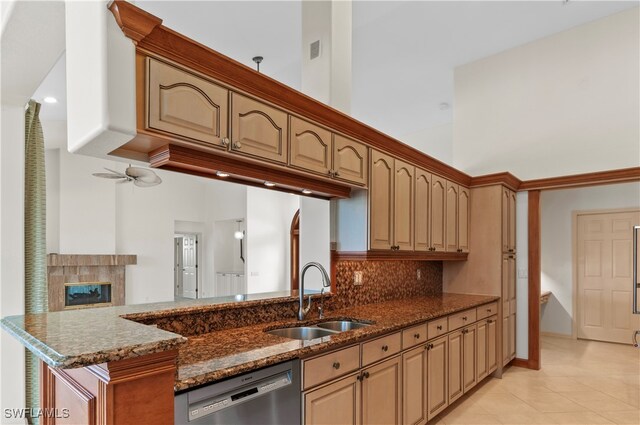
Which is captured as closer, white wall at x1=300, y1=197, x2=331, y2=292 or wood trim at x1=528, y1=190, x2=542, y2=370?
white wall at x1=300, y1=197, x2=331, y2=292

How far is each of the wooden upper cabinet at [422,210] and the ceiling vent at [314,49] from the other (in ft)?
4.55

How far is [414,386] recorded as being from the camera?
2.87 m

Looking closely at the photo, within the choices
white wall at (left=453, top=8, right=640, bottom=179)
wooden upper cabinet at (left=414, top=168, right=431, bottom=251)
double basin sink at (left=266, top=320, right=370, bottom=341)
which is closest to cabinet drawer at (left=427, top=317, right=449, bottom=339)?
double basin sink at (left=266, top=320, right=370, bottom=341)

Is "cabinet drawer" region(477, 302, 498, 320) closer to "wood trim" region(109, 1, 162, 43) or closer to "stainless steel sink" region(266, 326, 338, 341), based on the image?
"stainless steel sink" region(266, 326, 338, 341)

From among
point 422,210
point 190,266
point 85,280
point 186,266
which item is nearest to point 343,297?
point 422,210

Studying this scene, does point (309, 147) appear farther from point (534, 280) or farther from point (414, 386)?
point (534, 280)

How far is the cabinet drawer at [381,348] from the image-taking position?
94.8 inches

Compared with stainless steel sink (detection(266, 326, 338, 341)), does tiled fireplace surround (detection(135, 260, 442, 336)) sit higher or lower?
higher

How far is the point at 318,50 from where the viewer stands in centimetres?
321

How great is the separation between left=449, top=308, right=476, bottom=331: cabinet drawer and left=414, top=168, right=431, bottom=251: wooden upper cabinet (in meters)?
0.66

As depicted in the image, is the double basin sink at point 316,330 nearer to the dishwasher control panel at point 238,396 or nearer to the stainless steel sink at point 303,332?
the stainless steel sink at point 303,332

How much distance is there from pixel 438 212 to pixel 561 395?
84.0 inches

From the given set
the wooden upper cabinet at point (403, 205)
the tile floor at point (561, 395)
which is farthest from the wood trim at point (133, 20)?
the tile floor at point (561, 395)

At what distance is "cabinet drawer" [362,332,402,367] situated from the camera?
7.90 ft
